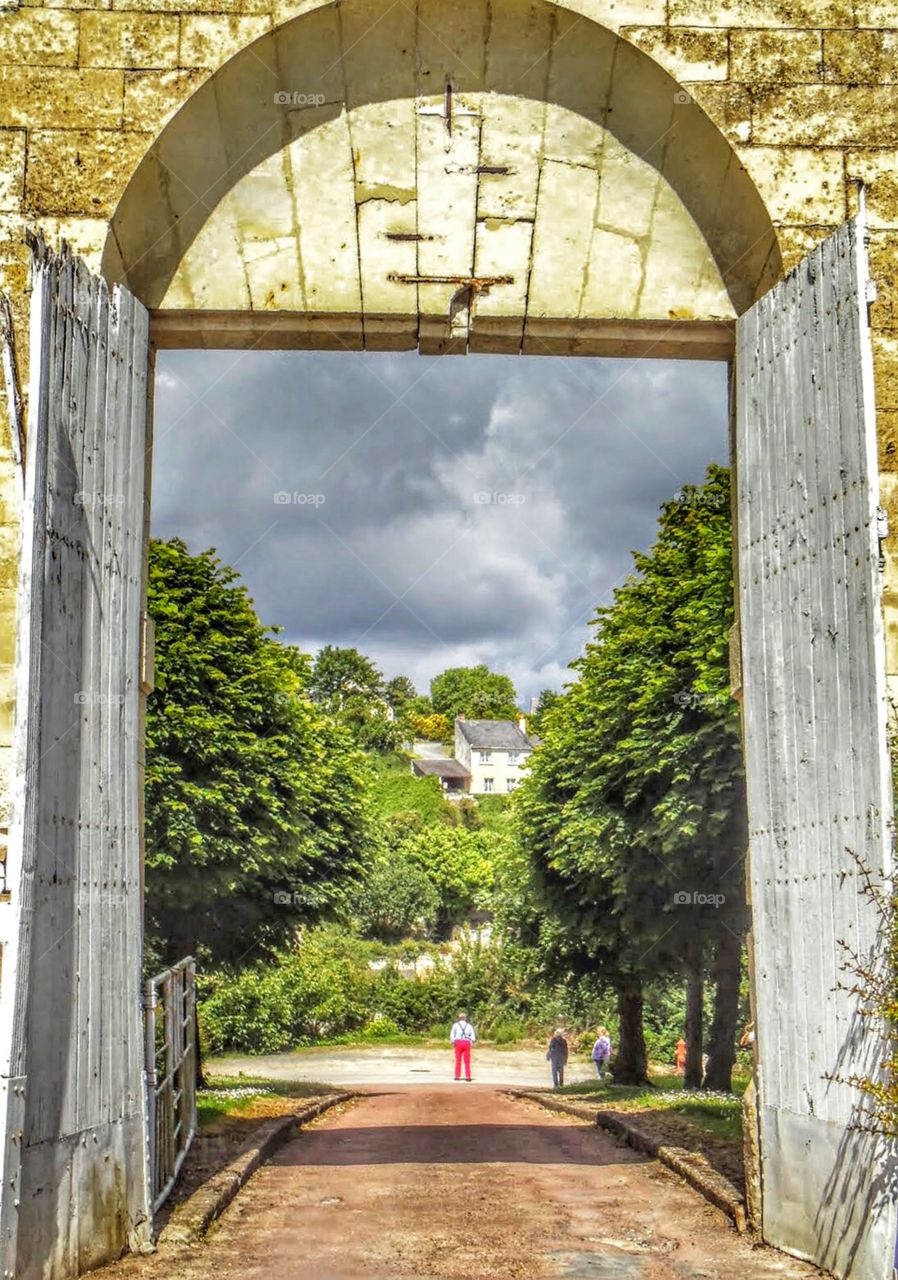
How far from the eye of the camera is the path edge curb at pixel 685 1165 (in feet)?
24.0

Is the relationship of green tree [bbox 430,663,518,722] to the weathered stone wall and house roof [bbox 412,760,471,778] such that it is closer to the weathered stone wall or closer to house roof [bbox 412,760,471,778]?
house roof [bbox 412,760,471,778]

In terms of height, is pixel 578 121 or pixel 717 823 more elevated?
pixel 578 121

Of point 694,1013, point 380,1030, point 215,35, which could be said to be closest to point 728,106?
point 215,35

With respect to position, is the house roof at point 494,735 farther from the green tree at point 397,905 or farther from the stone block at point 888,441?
the stone block at point 888,441

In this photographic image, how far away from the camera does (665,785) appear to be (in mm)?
17328

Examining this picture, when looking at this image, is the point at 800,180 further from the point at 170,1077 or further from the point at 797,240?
the point at 170,1077

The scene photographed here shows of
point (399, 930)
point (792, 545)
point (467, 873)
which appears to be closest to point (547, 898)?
point (792, 545)

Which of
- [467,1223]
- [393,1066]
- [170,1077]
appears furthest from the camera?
[393,1066]

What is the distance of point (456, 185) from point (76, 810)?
160 inches

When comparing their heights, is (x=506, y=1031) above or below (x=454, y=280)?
below

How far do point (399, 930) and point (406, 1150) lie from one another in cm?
4972

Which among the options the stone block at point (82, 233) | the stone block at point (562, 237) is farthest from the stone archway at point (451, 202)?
the stone block at point (82, 233)

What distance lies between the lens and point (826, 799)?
6188mm

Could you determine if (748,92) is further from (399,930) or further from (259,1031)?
(399,930)
